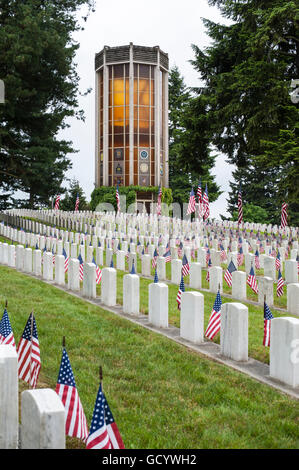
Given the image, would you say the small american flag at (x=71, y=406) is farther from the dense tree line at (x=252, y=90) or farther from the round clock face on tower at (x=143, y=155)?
the round clock face on tower at (x=143, y=155)

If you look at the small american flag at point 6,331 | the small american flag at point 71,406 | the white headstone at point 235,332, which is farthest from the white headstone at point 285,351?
the small american flag at point 6,331

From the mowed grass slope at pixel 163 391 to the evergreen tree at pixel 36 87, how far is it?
67.0 feet

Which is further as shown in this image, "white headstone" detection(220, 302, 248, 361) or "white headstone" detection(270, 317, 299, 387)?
"white headstone" detection(220, 302, 248, 361)

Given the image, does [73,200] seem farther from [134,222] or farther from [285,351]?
[285,351]

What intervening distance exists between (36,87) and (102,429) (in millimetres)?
26835

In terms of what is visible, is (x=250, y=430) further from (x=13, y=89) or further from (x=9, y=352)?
(x=13, y=89)

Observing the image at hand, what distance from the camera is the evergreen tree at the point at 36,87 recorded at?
80.0ft

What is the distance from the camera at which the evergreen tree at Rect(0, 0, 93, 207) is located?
24.4m

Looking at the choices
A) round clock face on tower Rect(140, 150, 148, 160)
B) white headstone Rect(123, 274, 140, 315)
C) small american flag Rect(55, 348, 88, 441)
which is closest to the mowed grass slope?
small american flag Rect(55, 348, 88, 441)

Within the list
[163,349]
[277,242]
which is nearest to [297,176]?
[277,242]

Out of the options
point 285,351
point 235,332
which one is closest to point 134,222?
point 235,332

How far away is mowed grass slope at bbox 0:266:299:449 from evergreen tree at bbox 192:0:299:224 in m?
12.3

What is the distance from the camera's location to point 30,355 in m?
4.46

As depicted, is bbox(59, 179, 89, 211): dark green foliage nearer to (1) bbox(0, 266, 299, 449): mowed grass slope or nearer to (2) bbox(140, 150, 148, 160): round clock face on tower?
(2) bbox(140, 150, 148, 160): round clock face on tower
